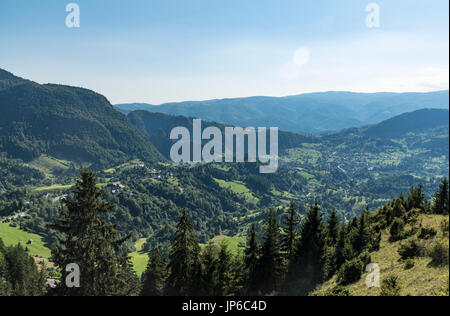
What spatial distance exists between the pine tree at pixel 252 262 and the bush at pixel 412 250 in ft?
43.3

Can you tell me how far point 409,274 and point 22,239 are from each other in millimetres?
176953

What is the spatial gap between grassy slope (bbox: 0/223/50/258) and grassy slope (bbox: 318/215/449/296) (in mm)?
153901

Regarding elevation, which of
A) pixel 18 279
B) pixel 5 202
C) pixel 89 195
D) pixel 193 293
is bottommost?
pixel 5 202

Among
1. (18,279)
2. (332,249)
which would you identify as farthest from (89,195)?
(18,279)

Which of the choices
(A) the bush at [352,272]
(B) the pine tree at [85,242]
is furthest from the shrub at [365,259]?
(B) the pine tree at [85,242]

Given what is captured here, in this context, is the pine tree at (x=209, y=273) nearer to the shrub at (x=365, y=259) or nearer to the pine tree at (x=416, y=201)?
the shrub at (x=365, y=259)

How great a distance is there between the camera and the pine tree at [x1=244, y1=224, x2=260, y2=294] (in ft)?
89.9

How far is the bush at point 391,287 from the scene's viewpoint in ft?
58.1

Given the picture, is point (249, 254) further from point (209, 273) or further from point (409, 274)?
point (409, 274)

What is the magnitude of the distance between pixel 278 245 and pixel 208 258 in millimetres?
7641

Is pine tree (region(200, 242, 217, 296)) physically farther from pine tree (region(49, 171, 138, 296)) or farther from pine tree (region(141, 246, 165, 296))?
pine tree (region(141, 246, 165, 296))

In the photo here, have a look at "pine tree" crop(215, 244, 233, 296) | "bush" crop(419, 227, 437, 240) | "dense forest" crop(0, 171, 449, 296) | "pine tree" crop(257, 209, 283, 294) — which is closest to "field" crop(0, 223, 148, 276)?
"dense forest" crop(0, 171, 449, 296)
